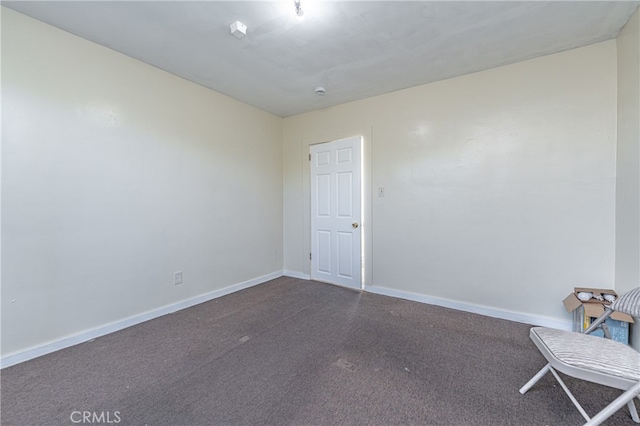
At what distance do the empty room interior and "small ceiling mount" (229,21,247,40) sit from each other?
0.02 meters

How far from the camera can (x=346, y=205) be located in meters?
3.81

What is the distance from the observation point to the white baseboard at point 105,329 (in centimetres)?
202

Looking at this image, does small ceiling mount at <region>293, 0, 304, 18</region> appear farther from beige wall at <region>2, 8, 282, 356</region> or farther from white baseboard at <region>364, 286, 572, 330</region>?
white baseboard at <region>364, 286, 572, 330</region>

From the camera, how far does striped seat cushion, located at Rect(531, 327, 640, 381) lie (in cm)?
125

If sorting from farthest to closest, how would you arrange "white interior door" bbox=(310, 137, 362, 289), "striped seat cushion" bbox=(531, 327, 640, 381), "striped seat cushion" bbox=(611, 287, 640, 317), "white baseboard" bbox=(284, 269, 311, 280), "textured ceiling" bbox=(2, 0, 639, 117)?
"white baseboard" bbox=(284, 269, 311, 280) → "white interior door" bbox=(310, 137, 362, 289) → "textured ceiling" bbox=(2, 0, 639, 117) → "striped seat cushion" bbox=(611, 287, 640, 317) → "striped seat cushion" bbox=(531, 327, 640, 381)

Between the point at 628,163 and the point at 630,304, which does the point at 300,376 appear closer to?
the point at 630,304

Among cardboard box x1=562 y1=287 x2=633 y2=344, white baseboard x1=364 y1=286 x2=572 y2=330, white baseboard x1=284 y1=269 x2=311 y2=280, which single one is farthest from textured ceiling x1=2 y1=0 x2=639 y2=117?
white baseboard x1=284 y1=269 x2=311 y2=280

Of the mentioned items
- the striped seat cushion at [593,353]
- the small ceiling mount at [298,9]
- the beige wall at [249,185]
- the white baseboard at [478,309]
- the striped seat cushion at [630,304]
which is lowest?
the white baseboard at [478,309]

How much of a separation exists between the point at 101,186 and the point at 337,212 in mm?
2676

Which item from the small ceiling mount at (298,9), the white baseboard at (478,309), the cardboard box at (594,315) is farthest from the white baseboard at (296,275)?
the small ceiling mount at (298,9)

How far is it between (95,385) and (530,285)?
371cm

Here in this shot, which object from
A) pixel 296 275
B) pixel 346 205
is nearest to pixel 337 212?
pixel 346 205

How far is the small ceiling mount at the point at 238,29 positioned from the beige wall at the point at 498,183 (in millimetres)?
1908

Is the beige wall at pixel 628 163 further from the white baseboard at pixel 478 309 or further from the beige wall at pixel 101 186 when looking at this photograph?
the beige wall at pixel 101 186
